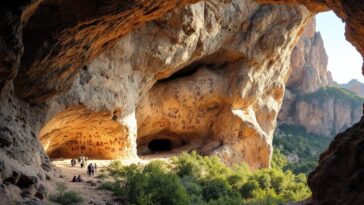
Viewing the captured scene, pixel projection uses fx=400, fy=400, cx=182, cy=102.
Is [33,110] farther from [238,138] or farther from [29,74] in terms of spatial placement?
[238,138]

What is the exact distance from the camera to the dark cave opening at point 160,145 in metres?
34.0

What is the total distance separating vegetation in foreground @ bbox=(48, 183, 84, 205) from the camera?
491 inches

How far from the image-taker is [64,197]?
1266 centimetres

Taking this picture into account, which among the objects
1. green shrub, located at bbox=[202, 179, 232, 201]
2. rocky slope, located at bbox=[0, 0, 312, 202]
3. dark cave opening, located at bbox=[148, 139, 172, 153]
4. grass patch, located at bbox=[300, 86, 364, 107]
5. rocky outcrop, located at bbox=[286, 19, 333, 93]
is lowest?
green shrub, located at bbox=[202, 179, 232, 201]

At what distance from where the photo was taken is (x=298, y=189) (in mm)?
26344

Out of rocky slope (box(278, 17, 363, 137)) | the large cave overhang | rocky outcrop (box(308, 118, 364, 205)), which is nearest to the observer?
rocky outcrop (box(308, 118, 364, 205))

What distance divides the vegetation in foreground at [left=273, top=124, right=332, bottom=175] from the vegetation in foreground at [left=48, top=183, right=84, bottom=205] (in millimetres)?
39278

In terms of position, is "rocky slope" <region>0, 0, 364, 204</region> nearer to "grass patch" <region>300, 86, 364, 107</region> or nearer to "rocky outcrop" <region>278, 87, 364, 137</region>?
"rocky outcrop" <region>278, 87, 364, 137</region>

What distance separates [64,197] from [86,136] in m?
11.1

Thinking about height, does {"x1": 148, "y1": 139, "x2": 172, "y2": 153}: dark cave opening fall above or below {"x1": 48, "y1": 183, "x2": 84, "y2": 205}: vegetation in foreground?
above

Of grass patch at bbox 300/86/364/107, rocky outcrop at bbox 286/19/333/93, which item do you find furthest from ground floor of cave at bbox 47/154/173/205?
grass patch at bbox 300/86/364/107

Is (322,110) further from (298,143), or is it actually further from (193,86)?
(193,86)

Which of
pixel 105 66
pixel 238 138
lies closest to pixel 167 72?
pixel 105 66

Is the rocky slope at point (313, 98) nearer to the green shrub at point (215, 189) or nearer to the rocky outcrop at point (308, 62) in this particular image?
the rocky outcrop at point (308, 62)
